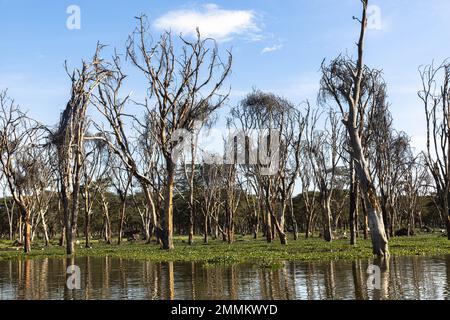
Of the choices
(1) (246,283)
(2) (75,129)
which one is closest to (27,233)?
(2) (75,129)

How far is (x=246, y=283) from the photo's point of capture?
12.9 meters

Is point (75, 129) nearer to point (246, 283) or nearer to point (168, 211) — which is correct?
point (168, 211)

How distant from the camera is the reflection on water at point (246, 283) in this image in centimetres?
1080

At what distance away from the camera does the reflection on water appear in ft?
35.4

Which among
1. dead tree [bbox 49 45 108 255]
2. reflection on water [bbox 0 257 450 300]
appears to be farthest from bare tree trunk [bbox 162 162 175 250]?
reflection on water [bbox 0 257 450 300]

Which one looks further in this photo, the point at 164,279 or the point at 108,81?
the point at 108,81

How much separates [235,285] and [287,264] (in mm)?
6320

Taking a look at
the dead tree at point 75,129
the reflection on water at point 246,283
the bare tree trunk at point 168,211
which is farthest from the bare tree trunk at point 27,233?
the reflection on water at point 246,283

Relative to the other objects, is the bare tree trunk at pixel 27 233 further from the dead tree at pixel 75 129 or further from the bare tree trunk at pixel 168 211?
the bare tree trunk at pixel 168 211

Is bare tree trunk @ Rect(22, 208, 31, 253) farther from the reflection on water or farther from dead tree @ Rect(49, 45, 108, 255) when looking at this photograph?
the reflection on water
